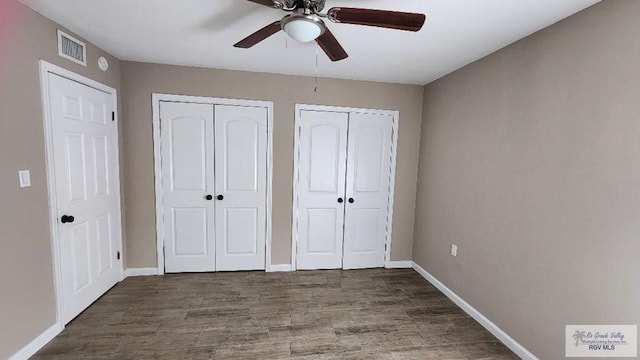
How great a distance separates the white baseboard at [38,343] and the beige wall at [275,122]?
3.48ft

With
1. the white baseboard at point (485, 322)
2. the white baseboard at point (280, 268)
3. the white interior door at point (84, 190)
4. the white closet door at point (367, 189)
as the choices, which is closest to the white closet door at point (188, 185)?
the white interior door at point (84, 190)

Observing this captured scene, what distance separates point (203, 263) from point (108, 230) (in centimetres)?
103

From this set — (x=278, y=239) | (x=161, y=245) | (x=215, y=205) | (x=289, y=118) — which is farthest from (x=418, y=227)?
(x=161, y=245)

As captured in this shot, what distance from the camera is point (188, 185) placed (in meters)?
3.21

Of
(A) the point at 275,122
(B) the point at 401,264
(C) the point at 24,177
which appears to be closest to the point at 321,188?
(A) the point at 275,122

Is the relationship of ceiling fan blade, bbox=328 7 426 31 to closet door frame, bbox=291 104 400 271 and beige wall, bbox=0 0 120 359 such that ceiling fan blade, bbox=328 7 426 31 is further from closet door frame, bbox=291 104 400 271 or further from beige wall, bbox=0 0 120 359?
beige wall, bbox=0 0 120 359

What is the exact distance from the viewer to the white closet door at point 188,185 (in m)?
3.12

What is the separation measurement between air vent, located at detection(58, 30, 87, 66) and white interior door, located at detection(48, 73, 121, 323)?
0.19m

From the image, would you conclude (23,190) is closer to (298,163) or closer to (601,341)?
(298,163)

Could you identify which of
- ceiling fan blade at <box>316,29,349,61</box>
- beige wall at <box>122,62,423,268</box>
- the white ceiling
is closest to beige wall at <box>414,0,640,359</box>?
the white ceiling

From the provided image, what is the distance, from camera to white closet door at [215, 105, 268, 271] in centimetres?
322

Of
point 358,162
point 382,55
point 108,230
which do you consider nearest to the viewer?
point 382,55

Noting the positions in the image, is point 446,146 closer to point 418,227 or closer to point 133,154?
point 418,227

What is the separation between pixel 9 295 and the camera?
181cm
